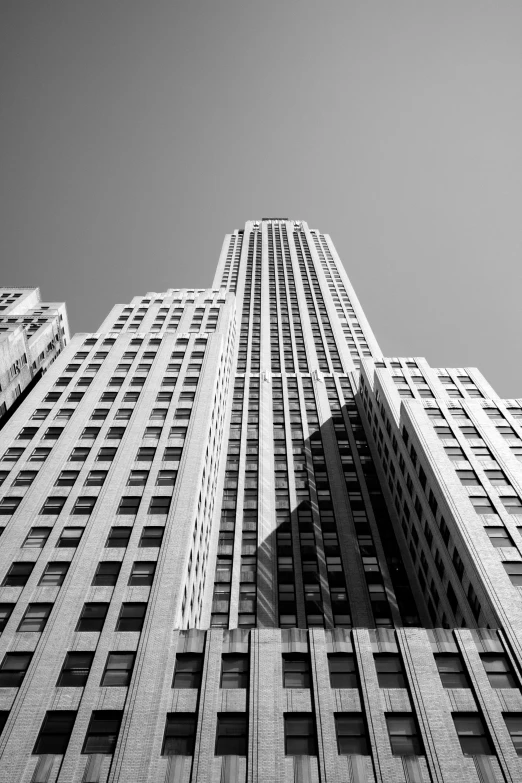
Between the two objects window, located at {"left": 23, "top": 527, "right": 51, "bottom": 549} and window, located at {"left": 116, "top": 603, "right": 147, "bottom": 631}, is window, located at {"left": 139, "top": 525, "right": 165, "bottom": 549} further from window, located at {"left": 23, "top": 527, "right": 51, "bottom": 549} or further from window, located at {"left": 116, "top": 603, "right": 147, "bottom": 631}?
window, located at {"left": 23, "top": 527, "right": 51, "bottom": 549}

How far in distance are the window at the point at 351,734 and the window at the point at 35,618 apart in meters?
17.8

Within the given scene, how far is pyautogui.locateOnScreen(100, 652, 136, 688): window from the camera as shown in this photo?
29.0 m

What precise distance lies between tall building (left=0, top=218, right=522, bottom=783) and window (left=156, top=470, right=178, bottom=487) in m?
0.22

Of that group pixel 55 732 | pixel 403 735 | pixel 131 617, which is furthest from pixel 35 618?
pixel 403 735

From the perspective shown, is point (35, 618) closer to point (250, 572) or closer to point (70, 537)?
point (70, 537)

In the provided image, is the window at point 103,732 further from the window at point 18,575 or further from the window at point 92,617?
the window at point 18,575

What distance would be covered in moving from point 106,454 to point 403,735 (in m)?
31.3

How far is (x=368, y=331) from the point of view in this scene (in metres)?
109

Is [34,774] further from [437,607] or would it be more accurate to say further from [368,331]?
[368,331]

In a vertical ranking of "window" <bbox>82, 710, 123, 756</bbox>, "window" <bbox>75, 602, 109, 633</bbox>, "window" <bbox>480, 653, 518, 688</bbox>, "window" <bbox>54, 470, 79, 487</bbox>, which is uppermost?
"window" <bbox>54, 470, 79, 487</bbox>

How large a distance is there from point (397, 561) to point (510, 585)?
20.1 m

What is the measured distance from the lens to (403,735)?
2700cm

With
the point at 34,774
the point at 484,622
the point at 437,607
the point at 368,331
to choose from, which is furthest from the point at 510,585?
the point at 368,331

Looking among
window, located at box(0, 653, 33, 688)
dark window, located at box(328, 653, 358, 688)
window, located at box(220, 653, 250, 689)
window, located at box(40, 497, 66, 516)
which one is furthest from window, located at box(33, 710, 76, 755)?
window, located at box(40, 497, 66, 516)
